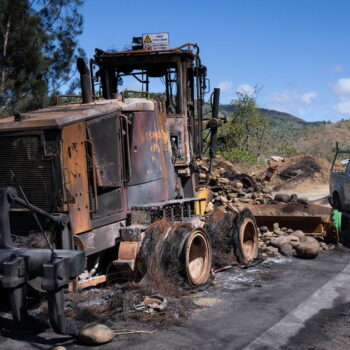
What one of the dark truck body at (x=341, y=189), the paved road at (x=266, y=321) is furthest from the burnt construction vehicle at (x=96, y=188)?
the dark truck body at (x=341, y=189)

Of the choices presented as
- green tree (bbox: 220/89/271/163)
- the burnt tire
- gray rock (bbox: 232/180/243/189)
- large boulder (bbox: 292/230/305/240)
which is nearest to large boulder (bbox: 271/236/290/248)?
large boulder (bbox: 292/230/305/240)

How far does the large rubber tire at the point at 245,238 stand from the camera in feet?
28.6

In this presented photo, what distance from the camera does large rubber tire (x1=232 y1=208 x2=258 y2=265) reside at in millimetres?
8703

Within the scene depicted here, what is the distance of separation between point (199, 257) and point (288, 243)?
2823mm

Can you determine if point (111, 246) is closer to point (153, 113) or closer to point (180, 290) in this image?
point (180, 290)

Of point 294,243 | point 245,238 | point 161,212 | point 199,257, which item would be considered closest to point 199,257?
point 199,257

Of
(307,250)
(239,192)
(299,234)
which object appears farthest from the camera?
(239,192)

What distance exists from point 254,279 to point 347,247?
322 cm

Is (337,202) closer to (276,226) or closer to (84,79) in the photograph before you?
(276,226)

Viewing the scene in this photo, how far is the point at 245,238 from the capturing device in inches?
365

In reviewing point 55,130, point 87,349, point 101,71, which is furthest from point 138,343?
point 101,71

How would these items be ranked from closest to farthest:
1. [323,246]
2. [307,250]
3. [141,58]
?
[141,58], [307,250], [323,246]

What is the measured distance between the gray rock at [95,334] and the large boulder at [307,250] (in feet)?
16.2

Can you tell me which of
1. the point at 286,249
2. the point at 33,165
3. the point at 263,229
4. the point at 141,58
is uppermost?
the point at 141,58
